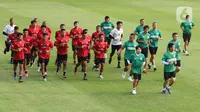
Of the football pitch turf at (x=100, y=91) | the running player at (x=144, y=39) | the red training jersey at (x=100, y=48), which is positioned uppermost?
the running player at (x=144, y=39)

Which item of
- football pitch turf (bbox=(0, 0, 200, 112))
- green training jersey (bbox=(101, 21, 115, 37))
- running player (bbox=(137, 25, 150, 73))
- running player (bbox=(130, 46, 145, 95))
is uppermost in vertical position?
green training jersey (bbox=(101, 21, 115, 37))

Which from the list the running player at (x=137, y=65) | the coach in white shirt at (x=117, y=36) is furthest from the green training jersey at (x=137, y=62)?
the coach in white shirt at (x=117, y=36)

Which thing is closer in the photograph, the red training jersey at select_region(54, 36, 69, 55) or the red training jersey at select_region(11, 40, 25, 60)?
the red training jersey at select_region(11, 40, 25, 60)

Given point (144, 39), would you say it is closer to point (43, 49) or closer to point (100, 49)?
point (100, 49)

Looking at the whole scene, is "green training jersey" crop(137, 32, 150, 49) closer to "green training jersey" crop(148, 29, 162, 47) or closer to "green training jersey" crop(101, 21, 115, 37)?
"green training jersey" crop(148, 29, 162, 47)

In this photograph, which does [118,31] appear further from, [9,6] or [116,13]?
[9,6]

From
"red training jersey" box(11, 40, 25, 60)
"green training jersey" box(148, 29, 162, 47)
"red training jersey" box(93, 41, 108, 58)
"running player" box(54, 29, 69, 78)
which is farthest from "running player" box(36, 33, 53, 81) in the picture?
"green training jersey" box(148, 29, 162, 47)

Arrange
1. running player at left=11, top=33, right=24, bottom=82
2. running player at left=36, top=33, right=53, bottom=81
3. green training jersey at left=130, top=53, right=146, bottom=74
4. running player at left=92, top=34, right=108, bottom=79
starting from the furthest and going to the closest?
running player at left=92, top=34, right=108, bottom=79 → running player at left=36, top=33, right=53, bottom=81 → running player at left=11, top=33, right=24, bottom=82 → green training jersey at left=130, top=53, right=146, bottom=74

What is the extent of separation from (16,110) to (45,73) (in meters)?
3.69

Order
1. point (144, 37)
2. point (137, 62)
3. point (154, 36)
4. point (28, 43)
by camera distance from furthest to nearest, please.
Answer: point (154, 36)
point (144, 37)
point (28, 43)
point (137, 62)

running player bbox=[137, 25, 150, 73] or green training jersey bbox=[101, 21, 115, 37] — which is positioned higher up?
green training jersey bbox=[101, 21, 115, 37]

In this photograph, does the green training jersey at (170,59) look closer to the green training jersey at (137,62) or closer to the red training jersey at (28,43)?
the green training jersey at (137,62)

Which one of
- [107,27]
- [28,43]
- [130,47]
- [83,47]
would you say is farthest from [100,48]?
[107,27]

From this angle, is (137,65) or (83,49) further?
(83,49)
